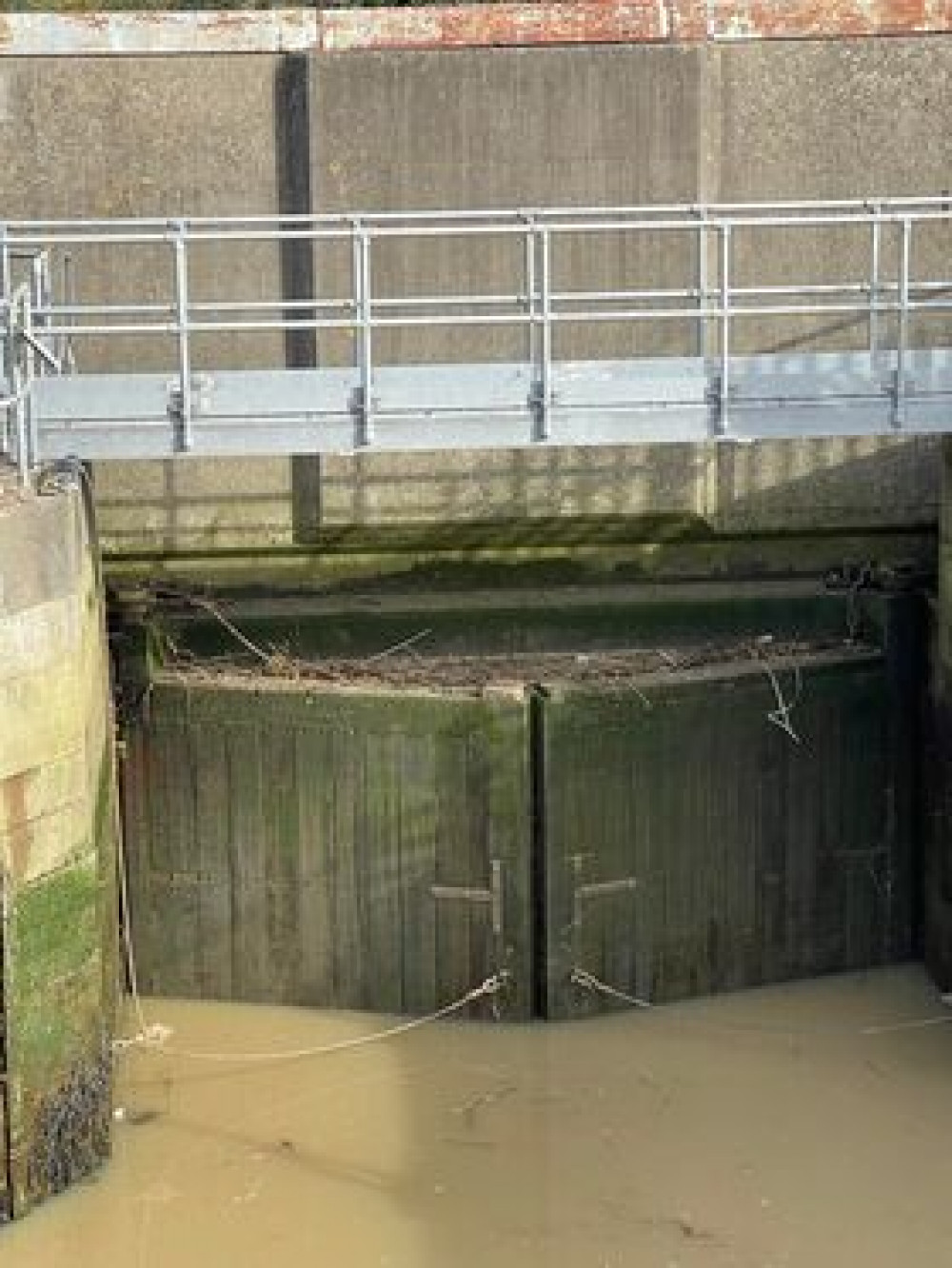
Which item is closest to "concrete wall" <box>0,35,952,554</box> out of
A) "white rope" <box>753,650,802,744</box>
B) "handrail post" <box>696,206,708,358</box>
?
"handrail post" <box>696,206,708,358</box>

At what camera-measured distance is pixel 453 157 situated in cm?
1051

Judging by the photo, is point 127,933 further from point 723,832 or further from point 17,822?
point 723,832

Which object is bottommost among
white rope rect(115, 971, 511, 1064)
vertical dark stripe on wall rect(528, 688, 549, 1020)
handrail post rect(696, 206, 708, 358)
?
white rope rect(115, 971, 511, 1064)

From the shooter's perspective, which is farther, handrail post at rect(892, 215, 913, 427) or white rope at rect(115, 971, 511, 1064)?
white rope at rect(115, 971, 511, 1064)

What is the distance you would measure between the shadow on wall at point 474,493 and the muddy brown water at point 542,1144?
8.24ft

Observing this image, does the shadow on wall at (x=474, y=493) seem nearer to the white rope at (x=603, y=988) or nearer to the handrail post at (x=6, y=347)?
the handrail post at (x=6, y=347)

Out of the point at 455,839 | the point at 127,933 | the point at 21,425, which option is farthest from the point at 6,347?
the point at 455,839

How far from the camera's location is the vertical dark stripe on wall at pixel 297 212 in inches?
414

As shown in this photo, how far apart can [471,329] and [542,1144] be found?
13.9ft

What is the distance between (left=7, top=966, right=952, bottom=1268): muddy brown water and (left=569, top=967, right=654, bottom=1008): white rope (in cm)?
7

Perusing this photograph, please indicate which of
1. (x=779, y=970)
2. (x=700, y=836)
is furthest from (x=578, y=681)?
(x=779, y=970)

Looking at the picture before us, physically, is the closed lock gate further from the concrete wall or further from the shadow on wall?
the concrete wall

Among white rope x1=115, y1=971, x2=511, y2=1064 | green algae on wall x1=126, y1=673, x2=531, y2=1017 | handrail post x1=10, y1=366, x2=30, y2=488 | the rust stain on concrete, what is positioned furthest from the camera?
green algae on wall x1=126, y1=673, x2=531, y2=1017

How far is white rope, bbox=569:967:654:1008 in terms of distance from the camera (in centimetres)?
1020
